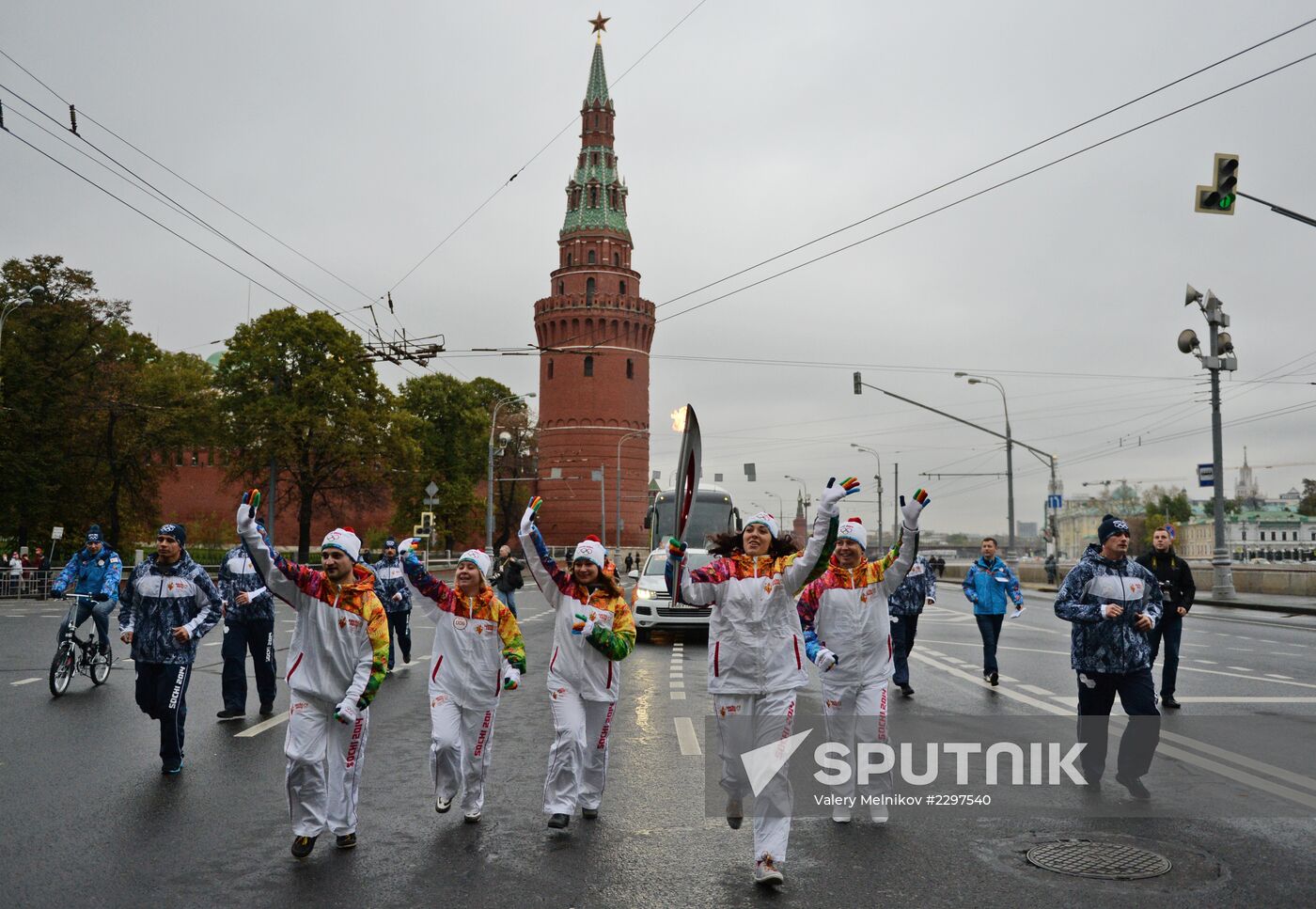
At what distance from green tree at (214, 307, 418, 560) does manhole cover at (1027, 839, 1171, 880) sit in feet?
141

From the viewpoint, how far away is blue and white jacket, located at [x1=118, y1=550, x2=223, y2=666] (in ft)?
25.9

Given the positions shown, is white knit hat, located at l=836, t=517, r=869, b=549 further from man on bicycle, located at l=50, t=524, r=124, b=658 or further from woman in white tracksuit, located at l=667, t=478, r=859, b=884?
man on bicycle, located at l=50, t=524, r=124, b=658

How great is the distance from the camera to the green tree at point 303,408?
4616 centimetres

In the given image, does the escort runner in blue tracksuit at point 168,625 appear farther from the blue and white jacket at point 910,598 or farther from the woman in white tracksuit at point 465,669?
the blue and white jacket at point 910,598

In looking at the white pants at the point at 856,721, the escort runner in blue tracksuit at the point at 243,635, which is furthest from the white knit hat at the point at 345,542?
the escort runner in blue tracksuit at the point at 243,635

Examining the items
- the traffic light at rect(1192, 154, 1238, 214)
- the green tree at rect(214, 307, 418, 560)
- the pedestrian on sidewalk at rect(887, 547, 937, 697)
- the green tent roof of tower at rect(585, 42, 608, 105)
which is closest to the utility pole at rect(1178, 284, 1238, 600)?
the traffic light at rect(1192, 154, 1238, 214)

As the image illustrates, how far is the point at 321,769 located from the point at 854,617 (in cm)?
327

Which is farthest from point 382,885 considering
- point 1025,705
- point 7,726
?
point 1025,705

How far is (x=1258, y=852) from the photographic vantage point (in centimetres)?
555

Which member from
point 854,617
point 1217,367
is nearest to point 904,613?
point 854,617

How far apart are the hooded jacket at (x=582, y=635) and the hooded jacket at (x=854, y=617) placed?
1168 mm

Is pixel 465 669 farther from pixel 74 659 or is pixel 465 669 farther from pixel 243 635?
pixel 74 659

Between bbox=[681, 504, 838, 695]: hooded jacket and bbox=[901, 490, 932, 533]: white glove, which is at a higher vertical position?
bbox=[901, 490, 932, 533]: white glove

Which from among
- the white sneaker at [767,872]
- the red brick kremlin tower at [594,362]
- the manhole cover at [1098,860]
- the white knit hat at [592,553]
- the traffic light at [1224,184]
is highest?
the red brick kremlin tower at [594,362]
